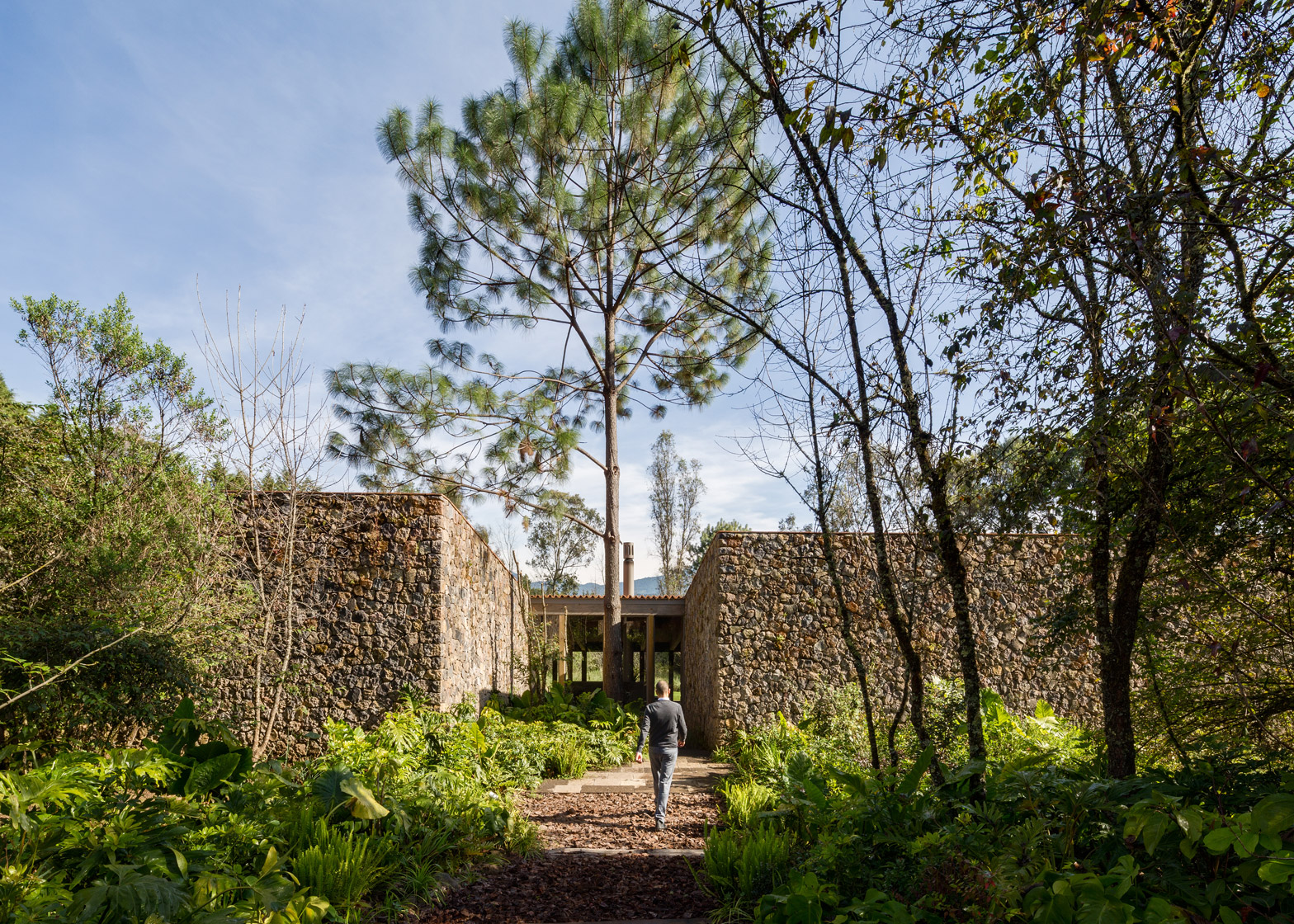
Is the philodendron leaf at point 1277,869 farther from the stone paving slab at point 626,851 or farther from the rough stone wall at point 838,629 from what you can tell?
the rough stone wall at point 838,629

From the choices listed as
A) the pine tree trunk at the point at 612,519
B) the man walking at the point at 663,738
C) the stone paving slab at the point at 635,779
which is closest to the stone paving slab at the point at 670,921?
the man walking at the point at 663,738

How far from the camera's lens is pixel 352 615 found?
323 inches

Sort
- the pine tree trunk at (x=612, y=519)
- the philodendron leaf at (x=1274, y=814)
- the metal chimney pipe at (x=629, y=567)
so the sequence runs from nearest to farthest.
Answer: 1. the philodendron leaf at (x=1274, y=814)
2. the pine tree trunk at (x=612, y=519)
3. the metal chimney pipe at (x=629, y=567)

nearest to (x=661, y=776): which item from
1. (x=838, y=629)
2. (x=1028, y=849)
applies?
(x=1028, y=849)

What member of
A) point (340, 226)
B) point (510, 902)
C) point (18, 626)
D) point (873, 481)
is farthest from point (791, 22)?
point (18, 626)

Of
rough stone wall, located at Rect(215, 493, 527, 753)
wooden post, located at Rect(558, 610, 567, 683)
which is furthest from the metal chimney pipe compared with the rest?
rough stone wall, located at Rect(215, 493, 527, 753)

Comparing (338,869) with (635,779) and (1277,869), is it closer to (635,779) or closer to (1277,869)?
(1277,869)

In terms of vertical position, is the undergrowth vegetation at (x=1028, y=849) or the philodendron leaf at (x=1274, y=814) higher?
the philodendron leaf at (x=1274, y=814)

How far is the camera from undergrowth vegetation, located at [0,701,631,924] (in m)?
3.12

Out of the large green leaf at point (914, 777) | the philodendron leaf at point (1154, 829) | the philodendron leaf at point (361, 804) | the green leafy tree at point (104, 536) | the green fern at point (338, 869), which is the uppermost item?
the green leafy tree at point (104, 536)

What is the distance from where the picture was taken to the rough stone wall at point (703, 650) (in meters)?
9.97

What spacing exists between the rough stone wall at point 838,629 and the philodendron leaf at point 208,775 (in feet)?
21.2

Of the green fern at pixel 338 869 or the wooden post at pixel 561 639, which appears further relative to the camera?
the wooden post at pixel 561 639

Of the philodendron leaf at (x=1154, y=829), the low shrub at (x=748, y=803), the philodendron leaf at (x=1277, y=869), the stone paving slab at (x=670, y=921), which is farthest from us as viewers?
the low shrub at (x=748, y=803)
